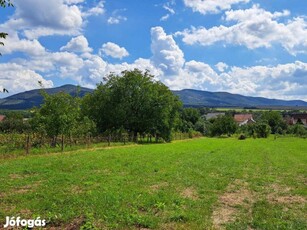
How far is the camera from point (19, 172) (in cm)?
1925

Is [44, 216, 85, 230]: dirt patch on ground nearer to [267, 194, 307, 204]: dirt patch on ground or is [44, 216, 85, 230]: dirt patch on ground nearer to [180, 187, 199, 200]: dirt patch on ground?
[180, 187, 199, 200]: dirt patch on ground

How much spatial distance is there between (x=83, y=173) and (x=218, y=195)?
26.6 ft

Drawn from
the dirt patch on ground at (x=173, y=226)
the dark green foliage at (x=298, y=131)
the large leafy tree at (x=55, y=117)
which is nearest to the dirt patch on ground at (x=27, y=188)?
the dirt patch on ground at (x=173, y=226)

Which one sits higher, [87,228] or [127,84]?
Result: [127,84]

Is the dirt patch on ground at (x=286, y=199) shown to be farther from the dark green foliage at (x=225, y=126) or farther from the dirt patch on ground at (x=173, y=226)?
the dark green foliage at (x=225, y=126)

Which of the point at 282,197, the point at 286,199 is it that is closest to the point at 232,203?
the point at 286,199

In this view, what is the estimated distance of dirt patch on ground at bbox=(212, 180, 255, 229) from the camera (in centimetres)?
1077

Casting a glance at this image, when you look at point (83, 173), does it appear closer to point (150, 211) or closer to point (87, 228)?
point (150, 211)

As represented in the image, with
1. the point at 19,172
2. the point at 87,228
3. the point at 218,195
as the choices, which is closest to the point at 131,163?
the point at 19,172

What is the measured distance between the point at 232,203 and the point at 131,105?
185ft

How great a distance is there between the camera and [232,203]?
13.0 m

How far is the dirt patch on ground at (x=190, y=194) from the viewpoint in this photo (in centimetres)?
1379

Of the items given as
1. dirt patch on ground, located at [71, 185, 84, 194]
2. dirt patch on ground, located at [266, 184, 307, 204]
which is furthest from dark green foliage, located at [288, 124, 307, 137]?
dirt patch on ground, located at [71, 185, 84, 194]

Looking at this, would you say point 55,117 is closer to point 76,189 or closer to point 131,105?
point 76,189
